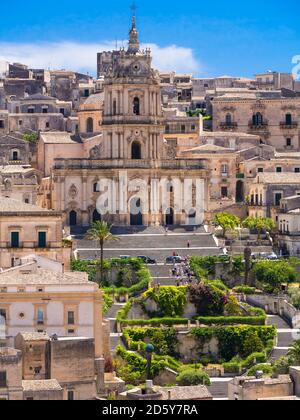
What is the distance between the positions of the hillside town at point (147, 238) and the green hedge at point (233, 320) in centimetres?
8

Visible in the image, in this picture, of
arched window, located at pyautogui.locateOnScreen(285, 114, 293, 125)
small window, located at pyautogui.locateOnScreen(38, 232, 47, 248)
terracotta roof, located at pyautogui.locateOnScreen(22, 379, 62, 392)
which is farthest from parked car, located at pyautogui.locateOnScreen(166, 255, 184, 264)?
arched window, located at pyautogui.locateOnScreen(285, 114, 293, 125)

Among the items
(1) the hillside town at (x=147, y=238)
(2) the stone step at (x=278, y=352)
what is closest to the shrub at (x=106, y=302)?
(1) the hillside town at (x=147, y=238)

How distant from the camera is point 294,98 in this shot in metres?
106

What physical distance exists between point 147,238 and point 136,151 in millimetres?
8168

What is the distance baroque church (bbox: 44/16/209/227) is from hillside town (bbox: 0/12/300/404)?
3.1 inches

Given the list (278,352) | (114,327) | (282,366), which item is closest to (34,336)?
(282,366)

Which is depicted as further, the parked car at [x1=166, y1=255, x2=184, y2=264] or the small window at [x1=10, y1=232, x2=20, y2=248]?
the parked car at [x1=166, y1=255, x2=184, y2=264]

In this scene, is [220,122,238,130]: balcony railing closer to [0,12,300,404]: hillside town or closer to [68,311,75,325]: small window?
[0,12,300,404]: hillside town

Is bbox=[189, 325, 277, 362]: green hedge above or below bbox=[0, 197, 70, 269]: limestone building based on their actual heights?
below

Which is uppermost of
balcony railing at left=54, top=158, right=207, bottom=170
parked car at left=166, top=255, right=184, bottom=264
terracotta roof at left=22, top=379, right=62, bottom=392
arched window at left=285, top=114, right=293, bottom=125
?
arched window at left=285, top=114, right=293, bottom=125

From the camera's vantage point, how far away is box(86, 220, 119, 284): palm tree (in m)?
74.6

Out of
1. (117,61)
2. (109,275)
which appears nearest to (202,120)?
(117,61)

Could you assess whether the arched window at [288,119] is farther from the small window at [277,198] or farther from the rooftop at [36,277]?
the rooftop at [36,277]

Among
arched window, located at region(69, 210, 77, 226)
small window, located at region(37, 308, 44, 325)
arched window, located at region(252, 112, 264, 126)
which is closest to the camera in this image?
small window, located at region(37, 308, 44, 325)
